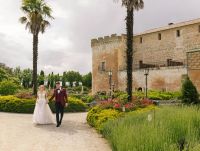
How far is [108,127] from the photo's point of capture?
43.1 ft

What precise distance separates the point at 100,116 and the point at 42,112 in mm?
2670

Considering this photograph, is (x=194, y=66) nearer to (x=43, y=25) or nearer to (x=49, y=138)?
(x=43, y=25)

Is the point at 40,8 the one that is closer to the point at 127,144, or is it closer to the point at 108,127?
the point at 108,127

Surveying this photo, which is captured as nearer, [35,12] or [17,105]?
[17,105]

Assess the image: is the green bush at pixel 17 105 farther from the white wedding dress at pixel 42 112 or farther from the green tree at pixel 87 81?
the green tree at pixel 87 81

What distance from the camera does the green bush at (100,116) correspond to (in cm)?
1520

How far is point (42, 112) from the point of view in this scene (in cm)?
1731

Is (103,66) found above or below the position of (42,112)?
above

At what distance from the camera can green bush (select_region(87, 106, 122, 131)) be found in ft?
49.9

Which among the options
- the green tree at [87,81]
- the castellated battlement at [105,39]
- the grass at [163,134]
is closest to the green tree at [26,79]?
the green tree at [87,81]

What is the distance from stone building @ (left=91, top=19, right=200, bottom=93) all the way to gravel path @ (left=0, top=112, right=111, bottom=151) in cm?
2996

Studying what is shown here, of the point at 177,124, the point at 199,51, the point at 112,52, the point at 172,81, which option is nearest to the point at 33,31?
the point at 199,51

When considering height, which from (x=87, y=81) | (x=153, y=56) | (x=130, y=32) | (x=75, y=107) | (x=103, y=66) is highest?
(x=153, y=56)

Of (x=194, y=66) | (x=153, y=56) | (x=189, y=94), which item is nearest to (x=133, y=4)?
(x=189, y=94)
